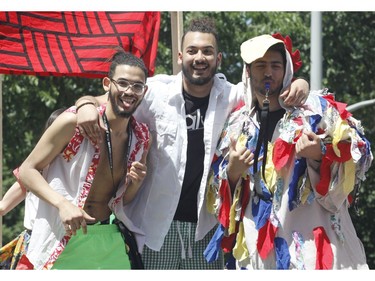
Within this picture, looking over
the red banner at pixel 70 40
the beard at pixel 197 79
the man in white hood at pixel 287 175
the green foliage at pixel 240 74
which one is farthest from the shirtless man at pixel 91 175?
the green foliage at pixel 240 74

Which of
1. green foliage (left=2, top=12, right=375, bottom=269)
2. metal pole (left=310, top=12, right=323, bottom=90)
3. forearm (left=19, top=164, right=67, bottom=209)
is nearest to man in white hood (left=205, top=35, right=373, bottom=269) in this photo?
forearm (left=19, top=164, right=67, bottom=209)

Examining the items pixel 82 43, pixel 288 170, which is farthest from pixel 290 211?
pixel 82 43

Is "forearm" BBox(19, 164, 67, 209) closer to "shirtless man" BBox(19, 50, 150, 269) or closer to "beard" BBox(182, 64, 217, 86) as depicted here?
"shirtless man" BBox(19, 50, 150, 269)

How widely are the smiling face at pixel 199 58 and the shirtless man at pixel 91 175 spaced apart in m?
Answer: 0.30

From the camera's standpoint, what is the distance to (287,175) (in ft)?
16.8

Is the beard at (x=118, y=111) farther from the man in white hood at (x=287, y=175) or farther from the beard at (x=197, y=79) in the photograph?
the man in white hood at (x=287, y=175)

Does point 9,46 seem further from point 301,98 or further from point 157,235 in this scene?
point 301,98

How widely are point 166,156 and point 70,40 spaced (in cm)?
171

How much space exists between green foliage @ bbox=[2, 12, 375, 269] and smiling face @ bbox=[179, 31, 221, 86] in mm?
6497

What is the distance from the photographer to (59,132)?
5.13 metres

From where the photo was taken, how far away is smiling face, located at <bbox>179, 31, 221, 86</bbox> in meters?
5.43

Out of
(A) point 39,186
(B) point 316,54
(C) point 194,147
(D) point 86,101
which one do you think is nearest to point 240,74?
(B) point 316,54

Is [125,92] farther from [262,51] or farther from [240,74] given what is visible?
[240,74]

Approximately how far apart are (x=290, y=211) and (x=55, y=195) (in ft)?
4.00
